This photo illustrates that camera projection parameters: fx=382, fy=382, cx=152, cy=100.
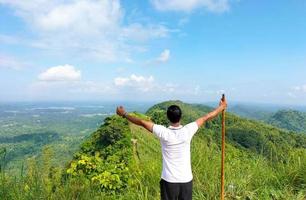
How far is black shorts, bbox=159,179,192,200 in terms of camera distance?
525 cm

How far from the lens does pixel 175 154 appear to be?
16.9 ft

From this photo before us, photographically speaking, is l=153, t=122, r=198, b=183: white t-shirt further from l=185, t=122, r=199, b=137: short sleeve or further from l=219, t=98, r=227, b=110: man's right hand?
l=219, t=98, r=227, b=110: man's right hand

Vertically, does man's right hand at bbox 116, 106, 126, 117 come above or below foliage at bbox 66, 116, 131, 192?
above

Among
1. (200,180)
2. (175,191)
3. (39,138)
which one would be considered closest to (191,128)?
(175,191)

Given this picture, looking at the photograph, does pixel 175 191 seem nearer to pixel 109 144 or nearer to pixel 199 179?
pixel 199 179

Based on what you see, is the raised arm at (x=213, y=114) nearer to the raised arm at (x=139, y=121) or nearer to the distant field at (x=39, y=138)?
the raised arm at (x=139, y=121)

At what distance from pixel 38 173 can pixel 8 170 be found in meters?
0.68

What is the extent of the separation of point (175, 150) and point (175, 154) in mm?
56

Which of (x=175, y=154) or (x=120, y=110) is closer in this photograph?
(x=175, y=154)

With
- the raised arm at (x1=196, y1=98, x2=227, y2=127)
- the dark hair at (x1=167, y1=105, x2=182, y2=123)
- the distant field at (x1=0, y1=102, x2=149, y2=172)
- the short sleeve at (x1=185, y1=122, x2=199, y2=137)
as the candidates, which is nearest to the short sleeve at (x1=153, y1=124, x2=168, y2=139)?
the dark hair at (x1=167, y1=105, x2=182, y2=123)

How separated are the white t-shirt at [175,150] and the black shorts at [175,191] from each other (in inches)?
2.4

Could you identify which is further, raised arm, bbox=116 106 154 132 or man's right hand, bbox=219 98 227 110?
man's right hand, bbox=219 98 227 110

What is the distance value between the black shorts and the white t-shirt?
0.06 metres

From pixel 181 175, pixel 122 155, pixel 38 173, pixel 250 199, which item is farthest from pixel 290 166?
pixel 122 155
